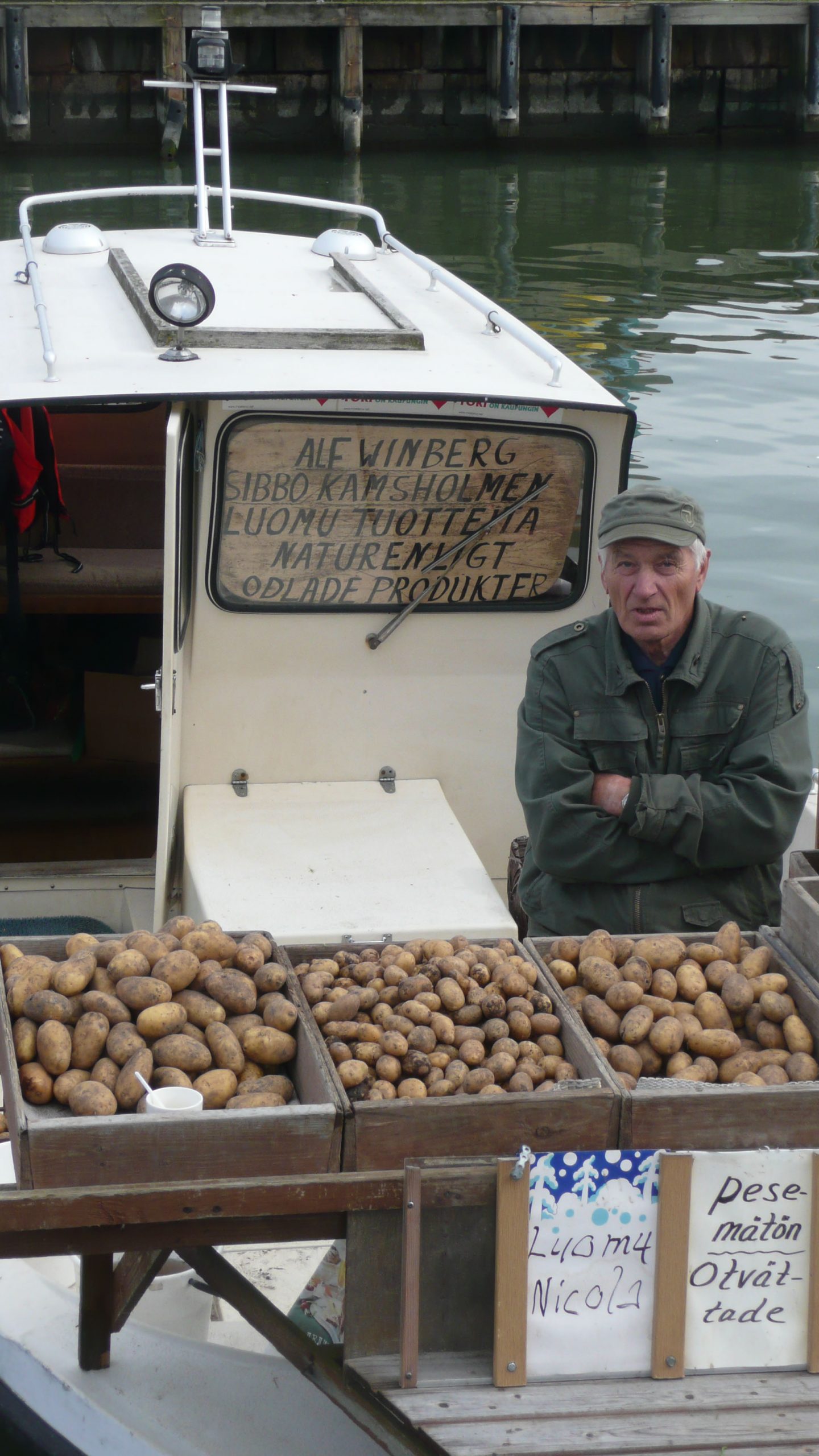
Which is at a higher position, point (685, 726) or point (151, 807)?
point (685, 726)

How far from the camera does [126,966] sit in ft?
9.09

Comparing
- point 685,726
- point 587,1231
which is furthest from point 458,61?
point 587,1231

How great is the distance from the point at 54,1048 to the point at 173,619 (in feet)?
6.61

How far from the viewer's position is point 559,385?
4820 mm

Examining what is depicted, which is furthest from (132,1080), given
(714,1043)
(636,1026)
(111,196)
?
(111,196)

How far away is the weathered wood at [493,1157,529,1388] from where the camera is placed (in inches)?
95.9

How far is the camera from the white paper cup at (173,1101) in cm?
249

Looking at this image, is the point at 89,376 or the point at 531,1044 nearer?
the point at 531,1044

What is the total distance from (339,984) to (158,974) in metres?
0.35

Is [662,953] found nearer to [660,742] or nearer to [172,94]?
[660,742]

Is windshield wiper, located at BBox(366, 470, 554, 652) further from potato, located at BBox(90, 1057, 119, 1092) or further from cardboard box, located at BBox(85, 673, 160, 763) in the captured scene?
potato, located at BBox(90, 1057, 119, 1092)

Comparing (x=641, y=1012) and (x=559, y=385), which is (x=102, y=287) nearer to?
(x=559, y=385)

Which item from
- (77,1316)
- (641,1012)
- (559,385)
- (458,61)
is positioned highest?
(458,61)

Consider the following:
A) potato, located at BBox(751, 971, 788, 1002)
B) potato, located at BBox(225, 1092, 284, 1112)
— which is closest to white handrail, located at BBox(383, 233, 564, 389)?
potato, located at BBox(751, 971, 788, 1002)
